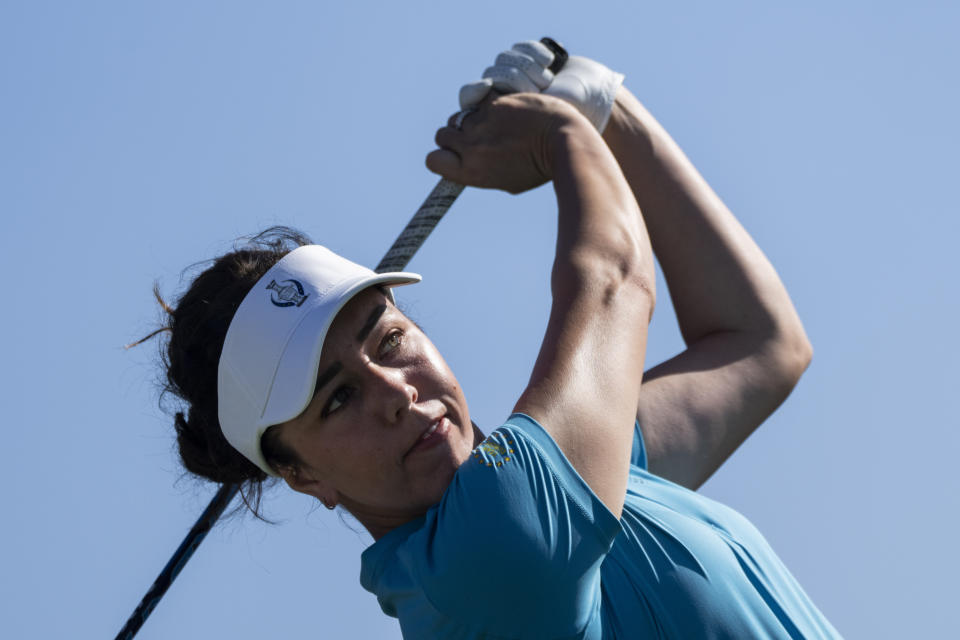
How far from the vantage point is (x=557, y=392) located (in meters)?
2.59

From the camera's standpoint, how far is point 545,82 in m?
4.02

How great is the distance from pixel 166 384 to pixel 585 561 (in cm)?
162

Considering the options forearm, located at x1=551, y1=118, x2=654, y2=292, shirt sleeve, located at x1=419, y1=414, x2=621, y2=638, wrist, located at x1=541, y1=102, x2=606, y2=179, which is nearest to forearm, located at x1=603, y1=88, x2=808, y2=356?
wrist, located at x1=541, y1=102, x2=606, y2=179

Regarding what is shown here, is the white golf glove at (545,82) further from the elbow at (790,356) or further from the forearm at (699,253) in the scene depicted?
the elbow at (790,356)

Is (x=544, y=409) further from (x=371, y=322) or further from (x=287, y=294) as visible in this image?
(x=287, y=294)

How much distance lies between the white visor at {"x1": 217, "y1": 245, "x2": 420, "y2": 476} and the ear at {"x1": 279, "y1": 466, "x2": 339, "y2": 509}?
6 centimetres

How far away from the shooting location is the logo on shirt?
8.27 feet

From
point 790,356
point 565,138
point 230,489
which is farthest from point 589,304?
point 230,489

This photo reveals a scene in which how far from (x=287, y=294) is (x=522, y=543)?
39.2 inches

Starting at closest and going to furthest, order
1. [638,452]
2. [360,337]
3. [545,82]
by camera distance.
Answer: [360,337] → [638,452] → [545,82]

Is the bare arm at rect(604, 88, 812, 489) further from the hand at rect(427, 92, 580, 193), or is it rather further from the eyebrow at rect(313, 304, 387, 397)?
the eyebrow at rect(313, 304, 387, 397)

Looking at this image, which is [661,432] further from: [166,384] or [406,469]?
[166,384]

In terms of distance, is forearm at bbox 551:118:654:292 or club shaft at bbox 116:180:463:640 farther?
club shaft at bbox 116:180:463:640

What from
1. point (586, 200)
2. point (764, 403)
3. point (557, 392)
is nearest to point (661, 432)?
point (764, 403)
